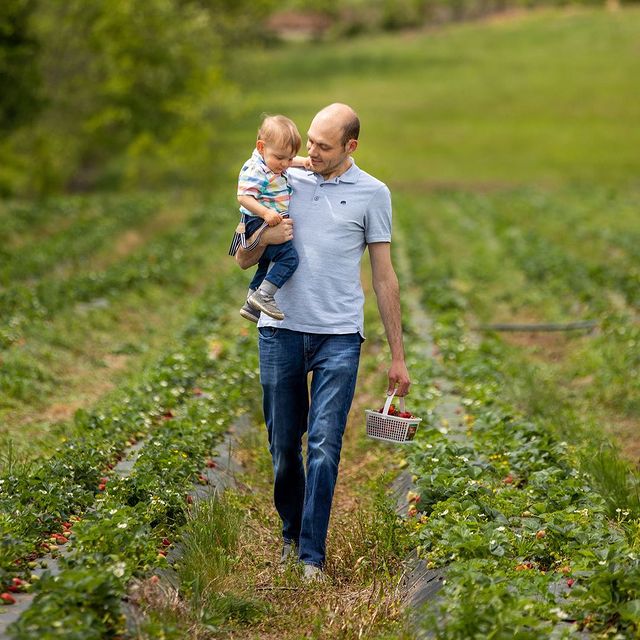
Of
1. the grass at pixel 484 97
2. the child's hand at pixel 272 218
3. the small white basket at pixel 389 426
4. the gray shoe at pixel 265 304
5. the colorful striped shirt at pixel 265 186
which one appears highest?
the colorful striped shirt at pixel 265 186

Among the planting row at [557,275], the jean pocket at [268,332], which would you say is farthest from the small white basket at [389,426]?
the planting row at [557,275]

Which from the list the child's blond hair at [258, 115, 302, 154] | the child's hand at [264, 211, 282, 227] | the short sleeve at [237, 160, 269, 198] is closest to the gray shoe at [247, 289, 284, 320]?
the child's hand at [264, 211, 282, 227]

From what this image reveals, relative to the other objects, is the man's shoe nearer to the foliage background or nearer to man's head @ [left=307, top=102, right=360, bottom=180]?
man's head @ [left=307, top=102, right=360, bottom=180]

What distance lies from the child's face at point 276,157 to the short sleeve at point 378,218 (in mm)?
485

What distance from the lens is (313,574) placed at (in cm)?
625

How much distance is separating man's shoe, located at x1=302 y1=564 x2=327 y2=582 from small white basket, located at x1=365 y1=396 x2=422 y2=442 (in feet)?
2.44

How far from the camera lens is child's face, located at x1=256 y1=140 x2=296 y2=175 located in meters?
6.28

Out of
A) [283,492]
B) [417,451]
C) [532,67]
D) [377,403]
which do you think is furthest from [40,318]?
[532,67]

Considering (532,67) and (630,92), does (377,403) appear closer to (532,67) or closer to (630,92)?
(630,92)

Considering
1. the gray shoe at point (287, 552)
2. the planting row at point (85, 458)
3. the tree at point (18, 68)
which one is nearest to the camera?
the planting row at point (85, 458)

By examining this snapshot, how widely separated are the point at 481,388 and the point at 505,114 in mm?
48979

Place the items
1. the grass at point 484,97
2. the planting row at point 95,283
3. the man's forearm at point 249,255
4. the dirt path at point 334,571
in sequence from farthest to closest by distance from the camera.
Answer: the grass at point 484,97
the planting row at point 95,283
the man's forearm at point 249,255
the dirt path at point 334,571

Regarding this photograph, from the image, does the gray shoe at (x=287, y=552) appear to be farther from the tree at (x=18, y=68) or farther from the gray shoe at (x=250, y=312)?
the tree at (x=18, y=68)

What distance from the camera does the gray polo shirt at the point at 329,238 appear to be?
6363 millimetres
